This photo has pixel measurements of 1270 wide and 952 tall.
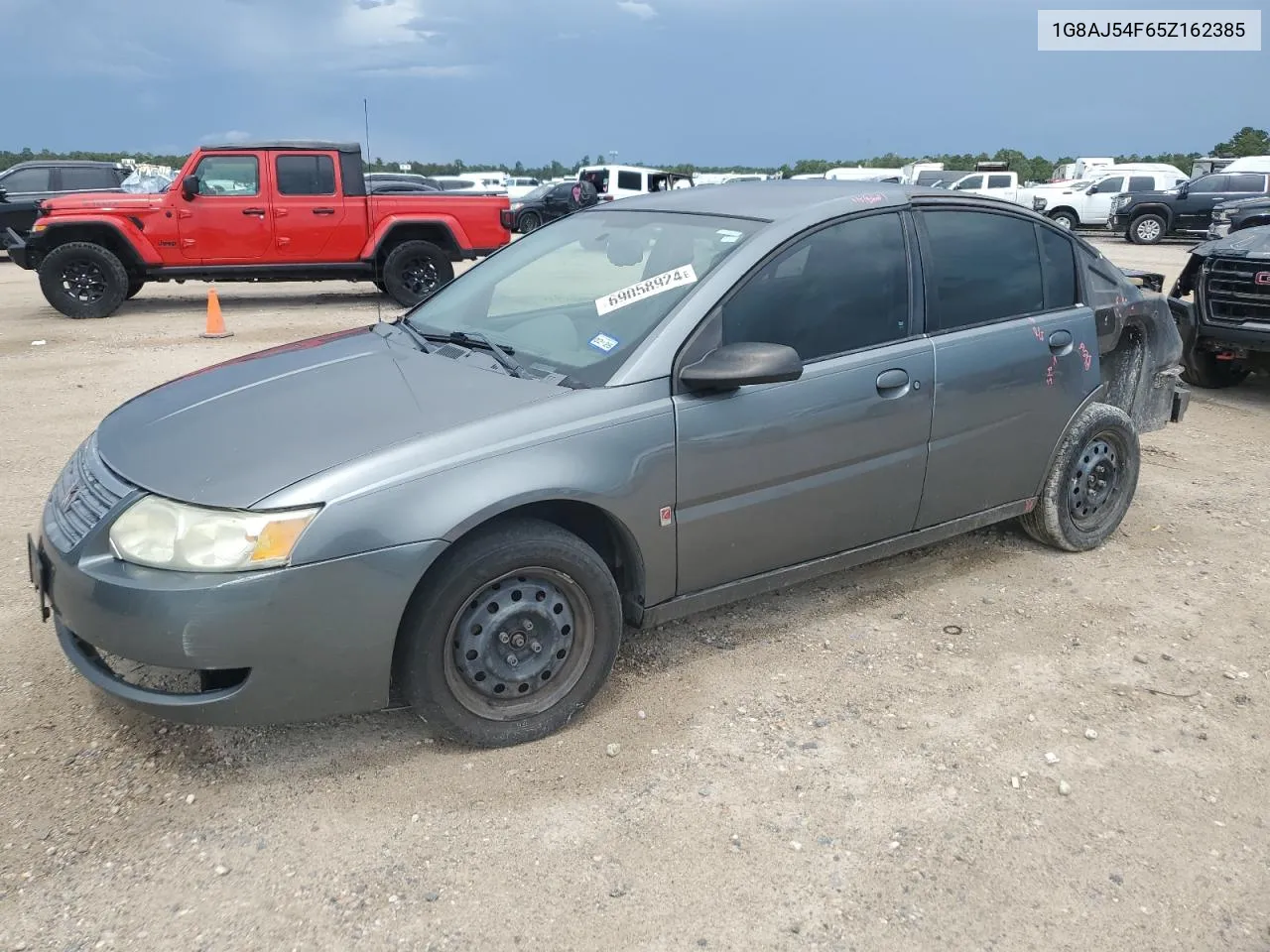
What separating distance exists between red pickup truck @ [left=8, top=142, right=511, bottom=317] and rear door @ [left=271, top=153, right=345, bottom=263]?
0.01m

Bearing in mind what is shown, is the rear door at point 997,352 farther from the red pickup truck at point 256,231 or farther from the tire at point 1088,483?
the red pickup truck at point 256,231

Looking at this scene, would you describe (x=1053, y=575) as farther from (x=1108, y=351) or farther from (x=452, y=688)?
(x=452, y=688)

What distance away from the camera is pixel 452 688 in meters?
2.98

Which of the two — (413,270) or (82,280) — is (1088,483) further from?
(82,280)

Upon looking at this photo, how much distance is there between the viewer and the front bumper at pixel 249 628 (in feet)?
8.70

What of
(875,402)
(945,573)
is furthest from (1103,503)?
(875,402)

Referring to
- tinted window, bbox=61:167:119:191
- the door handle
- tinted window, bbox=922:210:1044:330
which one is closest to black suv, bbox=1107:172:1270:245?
tinted window, bbox=61:167:119:191

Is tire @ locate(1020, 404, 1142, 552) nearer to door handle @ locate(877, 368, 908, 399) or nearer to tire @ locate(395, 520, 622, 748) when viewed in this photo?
door handle @ locate(877, 368, 908, 399)

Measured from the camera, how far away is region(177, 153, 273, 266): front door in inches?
466

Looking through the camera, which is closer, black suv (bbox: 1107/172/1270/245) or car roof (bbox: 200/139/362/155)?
car roof (bbox: 200/139/362/155)

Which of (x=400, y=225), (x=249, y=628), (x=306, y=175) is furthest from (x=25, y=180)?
(x=249, y=628)

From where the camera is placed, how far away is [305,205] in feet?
40.3

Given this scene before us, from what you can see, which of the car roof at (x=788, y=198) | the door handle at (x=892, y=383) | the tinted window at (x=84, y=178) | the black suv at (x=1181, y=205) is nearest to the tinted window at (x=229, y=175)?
the tinted window at (x=84, y=178)

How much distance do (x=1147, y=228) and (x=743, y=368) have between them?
2440 cm
